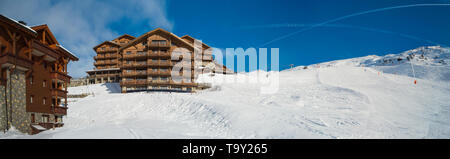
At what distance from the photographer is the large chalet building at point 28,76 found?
40.3 ft

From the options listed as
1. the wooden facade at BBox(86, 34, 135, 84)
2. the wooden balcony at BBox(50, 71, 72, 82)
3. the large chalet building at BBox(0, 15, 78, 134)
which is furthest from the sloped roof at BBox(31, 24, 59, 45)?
the wooden facade at BBox(86, 34, 135, 84)

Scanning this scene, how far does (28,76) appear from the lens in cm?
1464

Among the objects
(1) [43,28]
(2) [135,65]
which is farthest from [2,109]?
(2) [135,65]

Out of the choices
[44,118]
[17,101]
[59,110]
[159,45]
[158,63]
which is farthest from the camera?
[159,45]

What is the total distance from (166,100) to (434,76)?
48.1 m

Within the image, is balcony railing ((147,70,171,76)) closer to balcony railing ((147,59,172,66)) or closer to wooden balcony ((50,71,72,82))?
balcony railing ((147,59,172,66))

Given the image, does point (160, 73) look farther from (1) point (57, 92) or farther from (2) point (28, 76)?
(2) point (28, 76)

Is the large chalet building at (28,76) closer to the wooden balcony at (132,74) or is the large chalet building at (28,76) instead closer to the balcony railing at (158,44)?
the wooden balcony at (132,74)

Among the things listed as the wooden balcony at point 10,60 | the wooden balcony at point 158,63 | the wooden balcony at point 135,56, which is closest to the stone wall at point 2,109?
the wooden balcony at point 10,60

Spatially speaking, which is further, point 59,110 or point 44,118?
point 59,110

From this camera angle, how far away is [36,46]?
1435 centimetres

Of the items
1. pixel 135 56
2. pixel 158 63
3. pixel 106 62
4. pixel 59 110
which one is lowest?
pixel 59 110

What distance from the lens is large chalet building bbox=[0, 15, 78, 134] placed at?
40.3ft
